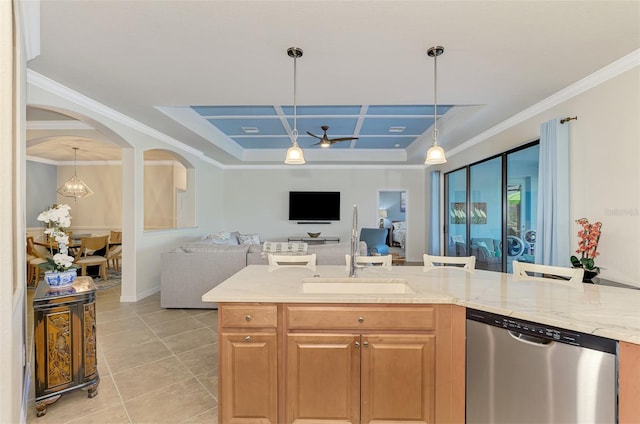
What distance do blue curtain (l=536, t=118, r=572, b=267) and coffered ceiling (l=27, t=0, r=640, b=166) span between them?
492mm

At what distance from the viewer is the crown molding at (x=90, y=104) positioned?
2.94m

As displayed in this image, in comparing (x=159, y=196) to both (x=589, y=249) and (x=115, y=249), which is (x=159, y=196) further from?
(x=589, y=249)

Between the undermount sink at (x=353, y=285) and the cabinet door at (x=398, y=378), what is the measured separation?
0.42 meters

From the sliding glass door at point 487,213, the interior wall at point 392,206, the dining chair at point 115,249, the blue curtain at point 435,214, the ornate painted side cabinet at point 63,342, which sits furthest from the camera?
the interior wall at point 392,206

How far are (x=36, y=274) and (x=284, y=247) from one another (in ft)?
14.8

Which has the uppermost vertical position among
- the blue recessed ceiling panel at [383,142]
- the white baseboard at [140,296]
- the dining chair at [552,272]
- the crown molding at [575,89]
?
the blue recessed ceiling panel at [383,142]

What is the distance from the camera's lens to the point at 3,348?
47.4 inches

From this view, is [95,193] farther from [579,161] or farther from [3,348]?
[579,161]

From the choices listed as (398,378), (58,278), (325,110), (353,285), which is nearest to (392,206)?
(325,110)

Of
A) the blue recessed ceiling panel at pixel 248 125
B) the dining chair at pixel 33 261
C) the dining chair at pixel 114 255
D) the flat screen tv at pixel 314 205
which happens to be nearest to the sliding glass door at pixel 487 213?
the flat screen tv at pixel 314 205

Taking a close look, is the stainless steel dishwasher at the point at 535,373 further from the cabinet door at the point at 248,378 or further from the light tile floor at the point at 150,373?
the light tile floor at the point at 150,373

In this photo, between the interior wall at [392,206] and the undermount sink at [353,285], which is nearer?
the undermount sink at [353,285]

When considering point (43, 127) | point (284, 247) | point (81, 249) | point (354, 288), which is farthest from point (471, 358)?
point (81, 249)

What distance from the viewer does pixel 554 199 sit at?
3.24 metres
